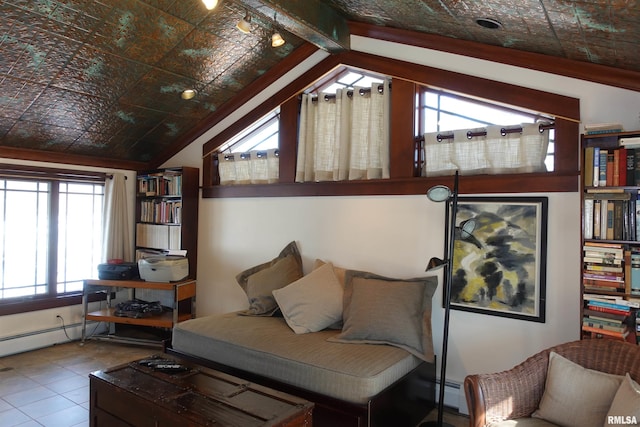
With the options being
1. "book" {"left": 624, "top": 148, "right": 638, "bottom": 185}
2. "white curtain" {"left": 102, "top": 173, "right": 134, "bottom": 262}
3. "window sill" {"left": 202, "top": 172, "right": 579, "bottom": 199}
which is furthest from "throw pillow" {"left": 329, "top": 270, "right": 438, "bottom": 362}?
"white curtain" {"left": 102, "top": 173, "right": 134, "bottom": 262}

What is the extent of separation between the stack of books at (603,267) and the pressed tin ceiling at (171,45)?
1.11 meters

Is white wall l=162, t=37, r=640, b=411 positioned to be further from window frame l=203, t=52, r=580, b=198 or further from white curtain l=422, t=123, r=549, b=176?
white curtain l=422, t=123, r=549, b=176

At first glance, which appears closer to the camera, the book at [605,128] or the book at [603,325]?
the book at [603,325]

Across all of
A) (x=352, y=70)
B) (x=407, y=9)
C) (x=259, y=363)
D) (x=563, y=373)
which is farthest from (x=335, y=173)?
(x=563, y=373)

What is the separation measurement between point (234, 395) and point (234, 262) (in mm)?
2502

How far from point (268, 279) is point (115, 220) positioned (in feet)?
7.58

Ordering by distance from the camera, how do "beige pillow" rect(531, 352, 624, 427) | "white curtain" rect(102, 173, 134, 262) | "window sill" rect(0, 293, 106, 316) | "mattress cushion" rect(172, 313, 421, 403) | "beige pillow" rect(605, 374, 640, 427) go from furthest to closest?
"white curtain" rect(102, 173, 134, 262)
"window sill" rect(0, 293, 106, 316)
"mattress cushion" rect(172, 313, 421, 403)
"beige pillow" rect(531, 352, 624, 427)
"beige pillow" rect(605, 374, 640, 427)

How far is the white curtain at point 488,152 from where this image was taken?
3.18 meters

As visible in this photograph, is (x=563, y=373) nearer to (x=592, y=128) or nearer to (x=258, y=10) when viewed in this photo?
(x=592, y=128)

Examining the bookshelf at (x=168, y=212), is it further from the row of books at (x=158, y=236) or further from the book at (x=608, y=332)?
the book at (x=608, y=332)

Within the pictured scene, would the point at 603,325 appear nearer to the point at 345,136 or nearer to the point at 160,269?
the point at 345,136

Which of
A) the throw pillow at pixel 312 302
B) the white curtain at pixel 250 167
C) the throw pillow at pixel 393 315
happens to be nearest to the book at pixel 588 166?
the throw pillow at pixel 393 315

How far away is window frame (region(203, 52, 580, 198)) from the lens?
9.96ft

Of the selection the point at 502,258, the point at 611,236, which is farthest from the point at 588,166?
the point at 502,258
